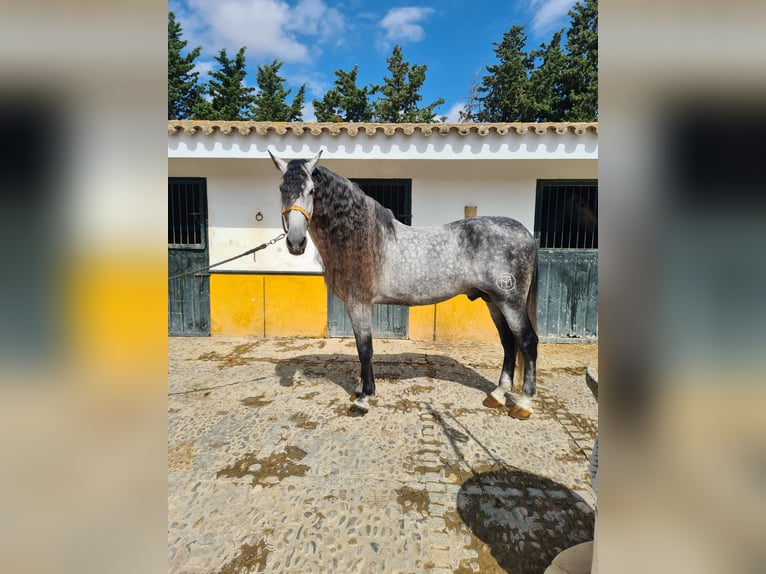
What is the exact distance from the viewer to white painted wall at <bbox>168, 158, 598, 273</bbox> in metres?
5.70

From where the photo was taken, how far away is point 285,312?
623 cm

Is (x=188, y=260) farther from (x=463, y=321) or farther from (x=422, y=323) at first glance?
(x=463, y=321)

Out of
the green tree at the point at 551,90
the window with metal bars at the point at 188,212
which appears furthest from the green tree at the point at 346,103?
the window with metal bars at the point at 188,212

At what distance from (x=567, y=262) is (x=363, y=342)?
4.31 m

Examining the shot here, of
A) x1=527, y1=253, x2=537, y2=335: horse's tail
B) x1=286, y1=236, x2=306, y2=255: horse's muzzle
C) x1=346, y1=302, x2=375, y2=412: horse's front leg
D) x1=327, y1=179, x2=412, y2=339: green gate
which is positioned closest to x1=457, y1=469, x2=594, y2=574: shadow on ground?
x1=346, y1=302, x2=375, y2=412: horse's front leg

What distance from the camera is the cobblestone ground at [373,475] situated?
1.80m

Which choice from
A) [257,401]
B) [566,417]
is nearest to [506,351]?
[566,417]

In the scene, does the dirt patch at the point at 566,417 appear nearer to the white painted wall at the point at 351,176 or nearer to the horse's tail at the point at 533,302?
the horse's tail at the point at 533,302

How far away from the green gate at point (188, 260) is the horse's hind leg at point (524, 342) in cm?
510
